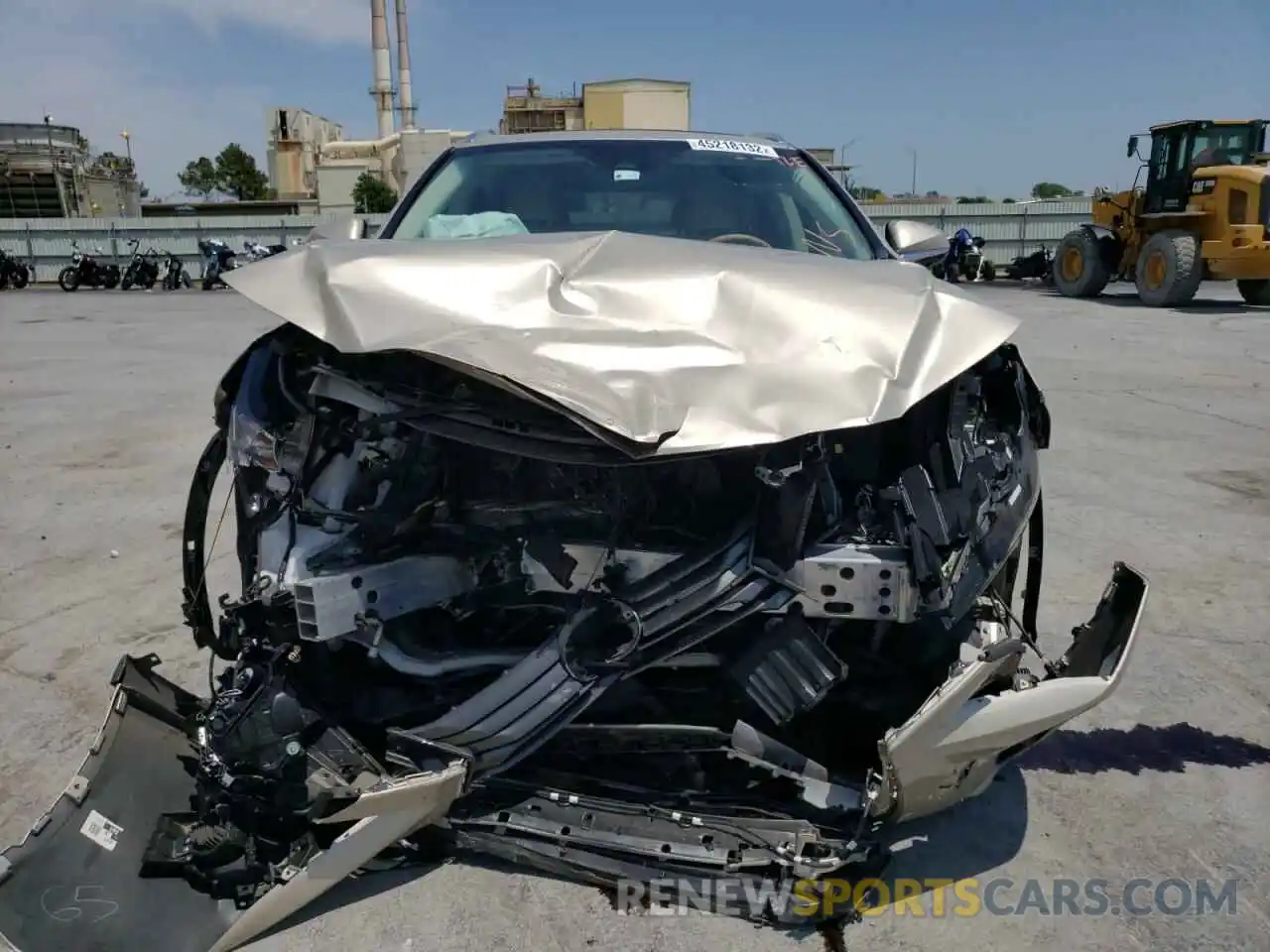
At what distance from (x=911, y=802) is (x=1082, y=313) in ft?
47.3

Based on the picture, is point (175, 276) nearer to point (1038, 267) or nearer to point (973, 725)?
point (1038, 267)

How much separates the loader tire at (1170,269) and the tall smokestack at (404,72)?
47328 millimetres

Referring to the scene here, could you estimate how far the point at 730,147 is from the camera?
3770 mm

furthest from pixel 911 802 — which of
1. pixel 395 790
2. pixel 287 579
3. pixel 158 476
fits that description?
pixel 158 476

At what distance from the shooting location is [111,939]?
2.05 meters

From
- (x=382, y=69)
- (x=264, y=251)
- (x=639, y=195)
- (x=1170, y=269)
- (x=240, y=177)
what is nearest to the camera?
(x=639, y=195)

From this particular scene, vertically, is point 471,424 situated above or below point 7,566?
above

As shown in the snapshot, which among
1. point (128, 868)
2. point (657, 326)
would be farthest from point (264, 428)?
point (128, 868)

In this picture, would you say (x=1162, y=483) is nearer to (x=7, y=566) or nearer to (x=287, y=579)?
(x=287, y=579)

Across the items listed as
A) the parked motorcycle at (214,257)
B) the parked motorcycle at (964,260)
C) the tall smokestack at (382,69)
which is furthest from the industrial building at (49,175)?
the parked motorcycle at (964,260)

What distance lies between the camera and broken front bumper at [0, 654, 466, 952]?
2.03m

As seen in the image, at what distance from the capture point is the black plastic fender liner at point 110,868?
2.06m

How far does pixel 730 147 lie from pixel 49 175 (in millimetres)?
47025

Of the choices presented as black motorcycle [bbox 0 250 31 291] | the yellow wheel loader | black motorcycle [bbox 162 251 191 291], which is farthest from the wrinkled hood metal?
black motorcycle [bbox 0 250 31 291]
